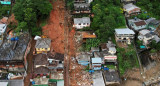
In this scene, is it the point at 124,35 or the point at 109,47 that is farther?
the point at 124,35

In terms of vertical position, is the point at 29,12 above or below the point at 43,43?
above

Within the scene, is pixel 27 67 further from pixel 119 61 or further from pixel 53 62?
pixel 119 61

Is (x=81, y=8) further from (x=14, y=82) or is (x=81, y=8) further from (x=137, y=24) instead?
(x=14, y=82)

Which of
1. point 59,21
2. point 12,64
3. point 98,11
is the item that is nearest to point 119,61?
point 98,11

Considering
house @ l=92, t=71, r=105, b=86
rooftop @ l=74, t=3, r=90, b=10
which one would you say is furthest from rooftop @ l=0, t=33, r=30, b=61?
rooftop @ l=74, t=3, r=90, b=10

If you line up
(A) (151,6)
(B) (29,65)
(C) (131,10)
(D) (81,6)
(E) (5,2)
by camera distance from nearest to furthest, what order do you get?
(B) (29,65)
(E) (5,2)
(D) (81,6)
(C) (131,10)
(A) (151,6)

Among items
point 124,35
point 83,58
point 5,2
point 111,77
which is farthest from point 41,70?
point 5,2

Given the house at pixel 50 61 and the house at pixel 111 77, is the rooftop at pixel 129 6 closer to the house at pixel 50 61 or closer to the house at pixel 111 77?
the house at pixel 111 77
